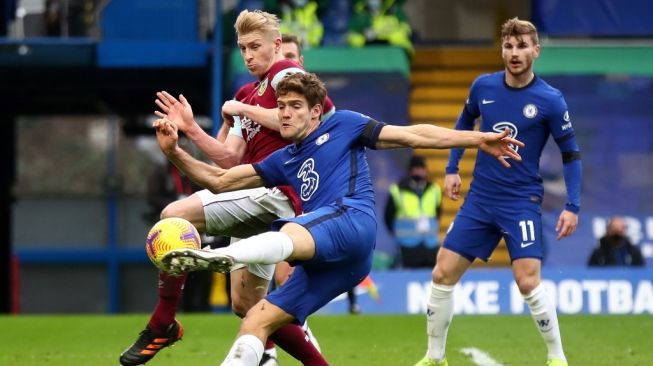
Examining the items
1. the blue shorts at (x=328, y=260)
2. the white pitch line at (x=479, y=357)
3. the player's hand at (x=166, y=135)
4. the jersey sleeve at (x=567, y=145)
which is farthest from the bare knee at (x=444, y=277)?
the player's hand at (x=166, y=135)

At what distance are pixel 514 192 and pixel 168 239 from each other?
309 centimetres

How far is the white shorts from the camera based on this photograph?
851 cm

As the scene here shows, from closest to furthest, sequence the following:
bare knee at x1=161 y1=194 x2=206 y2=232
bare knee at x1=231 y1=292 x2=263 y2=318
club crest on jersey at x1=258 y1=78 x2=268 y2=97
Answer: bare knee at x1=161 y1=194 x2=206 y2=232
club crest on jersey at x1=258 y1=78 x2=268 y2=97
bare knee at x1=231 y1=292 x2=263 y2=318

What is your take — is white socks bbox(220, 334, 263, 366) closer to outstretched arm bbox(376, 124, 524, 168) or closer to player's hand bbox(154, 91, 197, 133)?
outstretched arm bbox(376, 124, 524, 168)

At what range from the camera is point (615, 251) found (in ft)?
57.0

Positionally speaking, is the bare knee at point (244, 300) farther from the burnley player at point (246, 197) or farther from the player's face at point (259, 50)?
the player's face at point (259, 50)

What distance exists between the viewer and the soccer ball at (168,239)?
6715 millimetres

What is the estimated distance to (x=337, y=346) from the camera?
11445mm

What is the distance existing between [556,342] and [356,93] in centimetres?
1069

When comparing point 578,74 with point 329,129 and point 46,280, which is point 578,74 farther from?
point 329,129

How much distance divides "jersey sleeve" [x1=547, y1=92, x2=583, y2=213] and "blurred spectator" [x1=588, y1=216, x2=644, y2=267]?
8.20 m

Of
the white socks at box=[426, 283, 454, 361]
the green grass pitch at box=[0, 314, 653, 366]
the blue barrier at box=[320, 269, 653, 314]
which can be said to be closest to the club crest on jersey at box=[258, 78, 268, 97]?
the white socks at box=[426, 283, 454, 361]

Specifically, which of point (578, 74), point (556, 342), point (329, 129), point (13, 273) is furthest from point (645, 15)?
point (329, 129)

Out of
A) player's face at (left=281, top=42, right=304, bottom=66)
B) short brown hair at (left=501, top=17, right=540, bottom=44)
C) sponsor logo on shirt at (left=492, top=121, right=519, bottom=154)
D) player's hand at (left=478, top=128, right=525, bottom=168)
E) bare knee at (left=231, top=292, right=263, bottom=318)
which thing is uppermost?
short brown hair at (left=501, top=17, right=540, bottom=44)
